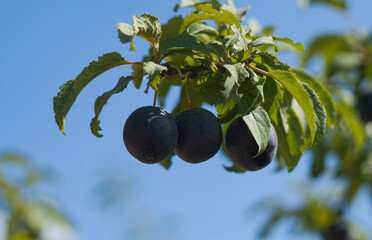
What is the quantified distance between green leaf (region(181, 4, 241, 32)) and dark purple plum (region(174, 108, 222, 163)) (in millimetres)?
325

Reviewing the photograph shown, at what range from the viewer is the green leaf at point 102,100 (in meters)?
1.41

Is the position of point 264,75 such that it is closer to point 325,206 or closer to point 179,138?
point 179,138

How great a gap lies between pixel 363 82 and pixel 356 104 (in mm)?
408

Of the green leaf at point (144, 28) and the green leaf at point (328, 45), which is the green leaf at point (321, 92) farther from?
the green leaf at point (328, 45)

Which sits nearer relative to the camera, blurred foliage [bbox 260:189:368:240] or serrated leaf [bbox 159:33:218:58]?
serrated leaf [bbox 159:33:218:58]

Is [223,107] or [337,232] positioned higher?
[337,232]

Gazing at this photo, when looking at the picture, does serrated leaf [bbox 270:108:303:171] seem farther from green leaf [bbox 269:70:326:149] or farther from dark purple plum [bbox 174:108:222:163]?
dark purple plum [bbox 174:108:222:163]

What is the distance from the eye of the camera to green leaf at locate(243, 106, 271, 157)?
1411mm

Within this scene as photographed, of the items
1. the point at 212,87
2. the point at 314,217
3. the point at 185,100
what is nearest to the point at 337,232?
the point at 314,217

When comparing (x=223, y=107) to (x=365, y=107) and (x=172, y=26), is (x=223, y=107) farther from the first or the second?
(x=365, y=107)

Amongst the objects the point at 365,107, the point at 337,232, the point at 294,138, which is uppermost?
the point at 365,107

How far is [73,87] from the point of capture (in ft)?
4.74

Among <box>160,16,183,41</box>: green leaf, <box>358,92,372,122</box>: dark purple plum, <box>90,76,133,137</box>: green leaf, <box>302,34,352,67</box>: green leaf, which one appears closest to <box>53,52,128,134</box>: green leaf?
<box>90,76,133,137</box>: green leaf

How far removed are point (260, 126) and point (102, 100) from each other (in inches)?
18.1
